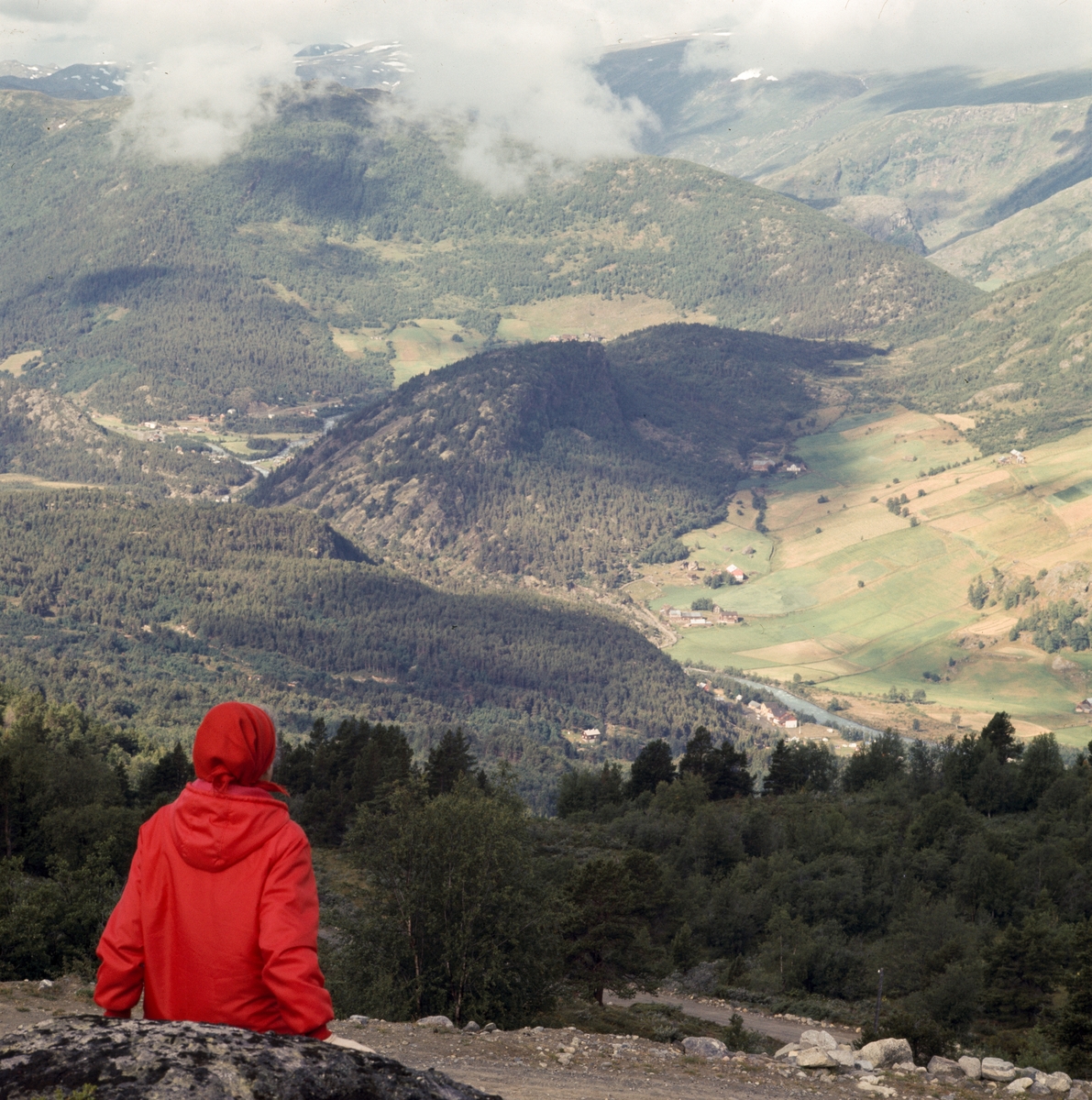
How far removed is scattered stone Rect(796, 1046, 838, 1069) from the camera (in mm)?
37094

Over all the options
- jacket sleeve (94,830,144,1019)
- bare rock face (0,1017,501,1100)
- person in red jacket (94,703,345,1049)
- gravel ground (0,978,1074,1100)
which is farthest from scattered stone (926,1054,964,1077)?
jacket sleeve (94,830,144,1019)

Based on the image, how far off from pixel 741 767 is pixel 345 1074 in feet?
475

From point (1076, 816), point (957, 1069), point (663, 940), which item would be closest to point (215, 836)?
point (957, 1069)

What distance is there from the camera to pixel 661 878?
86688 millimetres

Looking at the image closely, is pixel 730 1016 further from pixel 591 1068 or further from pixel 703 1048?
pixel 591 1068

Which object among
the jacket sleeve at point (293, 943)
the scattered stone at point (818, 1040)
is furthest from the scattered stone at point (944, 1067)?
the jacket sleeve at point (293, 943)

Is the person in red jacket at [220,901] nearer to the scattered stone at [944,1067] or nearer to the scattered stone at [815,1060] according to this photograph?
the scattered stone at [815,1060]

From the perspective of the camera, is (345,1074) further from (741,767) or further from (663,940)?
(741,767)

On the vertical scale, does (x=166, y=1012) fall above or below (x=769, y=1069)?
above

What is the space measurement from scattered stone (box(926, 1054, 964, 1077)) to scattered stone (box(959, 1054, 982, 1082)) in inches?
7.1

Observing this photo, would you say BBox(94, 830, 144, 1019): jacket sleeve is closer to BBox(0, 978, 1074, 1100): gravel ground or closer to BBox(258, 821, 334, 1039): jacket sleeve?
BBox(258, 821, 334, 1039): jacket sleeve

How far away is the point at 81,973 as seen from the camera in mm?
47281

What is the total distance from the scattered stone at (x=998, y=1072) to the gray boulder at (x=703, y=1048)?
7727 mm

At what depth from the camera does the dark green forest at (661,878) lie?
1938 inches
